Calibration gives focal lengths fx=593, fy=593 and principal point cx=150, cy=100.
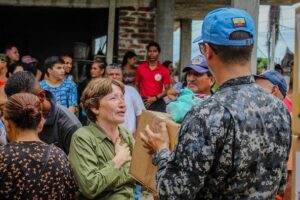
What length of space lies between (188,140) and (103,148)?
1444 millimetres

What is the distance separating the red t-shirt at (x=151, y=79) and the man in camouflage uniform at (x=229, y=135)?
6.35 meters

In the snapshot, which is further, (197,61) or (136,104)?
(136,104)

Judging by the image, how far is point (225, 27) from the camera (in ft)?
7.63

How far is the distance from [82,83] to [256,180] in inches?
276

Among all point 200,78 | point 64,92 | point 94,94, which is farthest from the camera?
point 64,92

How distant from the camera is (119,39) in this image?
9.36 meters

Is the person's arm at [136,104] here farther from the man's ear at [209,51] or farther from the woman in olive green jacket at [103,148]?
the man's ear at [209,51]

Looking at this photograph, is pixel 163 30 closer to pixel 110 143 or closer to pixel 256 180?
pixel 110 143

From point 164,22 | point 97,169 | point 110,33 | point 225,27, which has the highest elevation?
point 164,22

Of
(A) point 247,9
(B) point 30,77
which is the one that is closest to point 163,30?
(A) point 247,9

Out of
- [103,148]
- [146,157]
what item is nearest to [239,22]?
[146,157]

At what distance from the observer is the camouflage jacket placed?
219 cm

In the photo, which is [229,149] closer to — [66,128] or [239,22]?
[239,22]

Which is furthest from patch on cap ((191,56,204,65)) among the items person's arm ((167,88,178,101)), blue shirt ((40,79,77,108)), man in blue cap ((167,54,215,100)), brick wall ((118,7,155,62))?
brick wall ((118,7,155,62))
